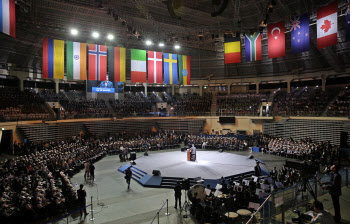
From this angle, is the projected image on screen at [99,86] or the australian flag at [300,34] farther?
the projected image on screen at [99,86]

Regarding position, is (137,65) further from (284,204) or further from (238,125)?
(284,204)

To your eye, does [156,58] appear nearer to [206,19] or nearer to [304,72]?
[206,19]

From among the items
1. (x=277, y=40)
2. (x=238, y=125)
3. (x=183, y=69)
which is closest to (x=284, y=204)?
(x=277, y=40)

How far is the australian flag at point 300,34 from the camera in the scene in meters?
16.8

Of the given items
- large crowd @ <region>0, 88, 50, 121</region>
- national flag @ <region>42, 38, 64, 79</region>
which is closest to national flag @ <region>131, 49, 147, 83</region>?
national flag @ <region>42, 38, 64, 79</region>

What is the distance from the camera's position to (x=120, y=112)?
3231cm

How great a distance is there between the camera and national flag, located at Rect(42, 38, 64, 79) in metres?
21.0

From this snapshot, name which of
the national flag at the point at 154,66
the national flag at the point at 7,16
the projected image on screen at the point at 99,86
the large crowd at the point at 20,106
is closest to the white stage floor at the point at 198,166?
the national flag at the point at 154,66

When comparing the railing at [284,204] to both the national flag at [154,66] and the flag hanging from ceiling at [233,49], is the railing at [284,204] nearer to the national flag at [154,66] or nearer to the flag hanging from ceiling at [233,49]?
the flag hanging from ceiling at [233,49]

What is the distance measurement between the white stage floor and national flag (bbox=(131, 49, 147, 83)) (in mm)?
8984

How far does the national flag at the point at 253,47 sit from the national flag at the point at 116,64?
1301cm

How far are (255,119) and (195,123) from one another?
8.53m

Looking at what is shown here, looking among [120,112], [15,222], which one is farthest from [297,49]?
[120,112]

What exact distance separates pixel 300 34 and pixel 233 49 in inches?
230
